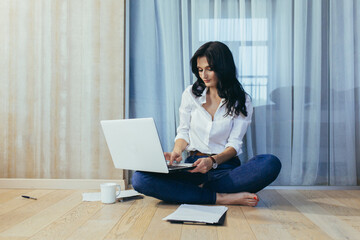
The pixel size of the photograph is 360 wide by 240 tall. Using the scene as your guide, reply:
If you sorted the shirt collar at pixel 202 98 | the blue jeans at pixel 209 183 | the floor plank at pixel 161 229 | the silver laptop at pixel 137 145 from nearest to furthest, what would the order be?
1. the floor plank at pixel 161 229
2. the silver laptop at pixel 137 145
3. the blue jeans at pixel 209 183
4. the shirt collar at pixel 202 98

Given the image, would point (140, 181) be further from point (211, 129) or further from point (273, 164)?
point (273, 164)

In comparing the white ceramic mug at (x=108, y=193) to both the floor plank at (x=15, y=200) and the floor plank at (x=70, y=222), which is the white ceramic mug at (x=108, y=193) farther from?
the floor plank at (x=15, y=200)

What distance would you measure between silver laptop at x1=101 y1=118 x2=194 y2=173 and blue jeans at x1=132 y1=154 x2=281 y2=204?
125mm

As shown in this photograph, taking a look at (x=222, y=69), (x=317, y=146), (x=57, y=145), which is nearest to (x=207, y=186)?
(x=222, y=69)

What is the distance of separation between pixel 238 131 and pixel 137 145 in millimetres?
683

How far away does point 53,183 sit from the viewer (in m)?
2.68

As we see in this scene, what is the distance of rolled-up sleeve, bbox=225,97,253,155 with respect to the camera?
222cm

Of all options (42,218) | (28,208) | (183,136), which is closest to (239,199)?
(183,136)

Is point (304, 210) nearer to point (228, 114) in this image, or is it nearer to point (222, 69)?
point (228, 114)

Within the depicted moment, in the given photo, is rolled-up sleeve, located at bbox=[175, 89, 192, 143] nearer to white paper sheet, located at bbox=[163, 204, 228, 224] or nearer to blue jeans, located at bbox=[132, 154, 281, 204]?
blue jeans, located at bbox=[132, 154, 281, 204]

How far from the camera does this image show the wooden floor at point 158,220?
58.2 inches

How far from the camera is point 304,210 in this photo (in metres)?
1.97

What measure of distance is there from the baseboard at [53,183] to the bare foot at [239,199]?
89 centimetres

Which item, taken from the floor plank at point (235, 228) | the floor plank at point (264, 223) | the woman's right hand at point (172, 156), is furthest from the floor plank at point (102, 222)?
the floor plank at point (264, 223)
